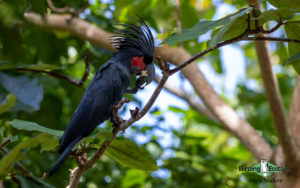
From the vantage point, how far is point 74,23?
3254 millimetres

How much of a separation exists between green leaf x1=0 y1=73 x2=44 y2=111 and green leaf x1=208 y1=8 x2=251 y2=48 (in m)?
1.19

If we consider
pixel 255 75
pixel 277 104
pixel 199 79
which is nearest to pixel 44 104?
pixel 199 79

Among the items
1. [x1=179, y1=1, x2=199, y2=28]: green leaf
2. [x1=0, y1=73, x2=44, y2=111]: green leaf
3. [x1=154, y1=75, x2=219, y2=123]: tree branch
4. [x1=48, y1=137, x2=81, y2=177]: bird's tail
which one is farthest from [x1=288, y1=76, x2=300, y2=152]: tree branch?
[x1=0, y1=73, x2=44, y2=111]: green leaf

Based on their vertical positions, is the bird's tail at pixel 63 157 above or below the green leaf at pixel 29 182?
above

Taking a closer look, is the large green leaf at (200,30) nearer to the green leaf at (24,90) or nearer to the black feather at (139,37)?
the black feather at (139,37)

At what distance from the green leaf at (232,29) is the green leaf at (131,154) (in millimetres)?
585

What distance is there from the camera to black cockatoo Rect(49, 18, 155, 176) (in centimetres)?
187

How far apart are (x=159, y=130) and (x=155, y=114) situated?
0.20 m

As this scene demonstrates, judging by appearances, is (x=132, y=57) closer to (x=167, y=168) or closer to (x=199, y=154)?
(x=167, y=168)

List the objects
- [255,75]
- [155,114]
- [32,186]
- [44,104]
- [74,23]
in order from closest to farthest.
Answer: [32,186]
[44,104]
[74,23]
[155,114]
[255,75]

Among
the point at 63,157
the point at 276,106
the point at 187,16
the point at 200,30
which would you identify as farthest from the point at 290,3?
the point at 187,16

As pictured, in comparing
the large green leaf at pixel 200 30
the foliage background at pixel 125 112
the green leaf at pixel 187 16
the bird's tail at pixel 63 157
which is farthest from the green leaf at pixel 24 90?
the green leaf at pixel 187 16

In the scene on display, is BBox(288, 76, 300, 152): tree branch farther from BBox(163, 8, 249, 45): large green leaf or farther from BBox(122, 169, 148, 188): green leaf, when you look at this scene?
BBox(163, 8, 249, 45): large green leaf

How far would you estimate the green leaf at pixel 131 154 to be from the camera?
1562 mm
